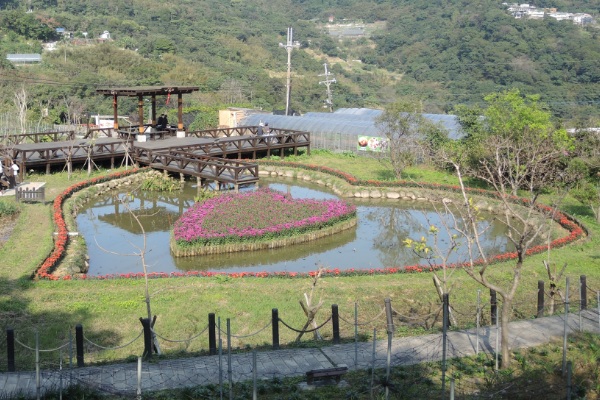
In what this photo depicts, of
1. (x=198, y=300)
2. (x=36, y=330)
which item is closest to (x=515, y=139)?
(x=198, y=300)

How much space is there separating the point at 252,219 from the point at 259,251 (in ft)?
3.94

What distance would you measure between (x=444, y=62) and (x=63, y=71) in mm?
36769

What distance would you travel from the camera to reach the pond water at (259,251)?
1812 centimetres

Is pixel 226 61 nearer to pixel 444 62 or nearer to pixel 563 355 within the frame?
pixel 444 62

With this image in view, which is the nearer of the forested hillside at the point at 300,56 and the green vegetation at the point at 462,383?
the green vegetation at the point at 462,383

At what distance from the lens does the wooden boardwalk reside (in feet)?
85.7

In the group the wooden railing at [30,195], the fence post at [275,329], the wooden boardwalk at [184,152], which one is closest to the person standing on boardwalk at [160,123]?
the wooden boardwalk at [184,152]

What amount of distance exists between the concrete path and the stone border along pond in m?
3.61

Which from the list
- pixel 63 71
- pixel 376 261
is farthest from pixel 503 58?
pixel 376 261

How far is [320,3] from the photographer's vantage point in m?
126

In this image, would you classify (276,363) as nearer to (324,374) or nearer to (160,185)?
(324,374)

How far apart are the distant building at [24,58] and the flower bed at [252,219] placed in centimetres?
4485

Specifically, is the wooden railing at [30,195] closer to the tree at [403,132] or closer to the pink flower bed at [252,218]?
the pink flower bed at [252,218]

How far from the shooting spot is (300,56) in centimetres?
8594
